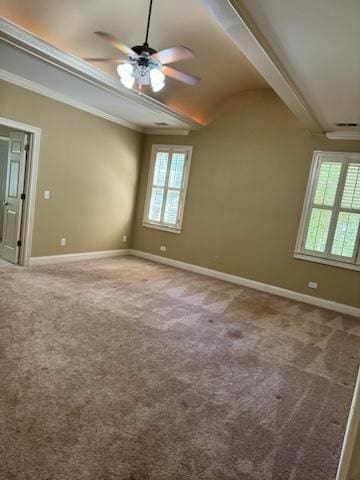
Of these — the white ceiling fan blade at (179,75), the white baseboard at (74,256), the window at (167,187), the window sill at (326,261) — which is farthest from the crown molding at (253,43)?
the white baseboard at (74,256)

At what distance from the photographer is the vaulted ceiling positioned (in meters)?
3.30

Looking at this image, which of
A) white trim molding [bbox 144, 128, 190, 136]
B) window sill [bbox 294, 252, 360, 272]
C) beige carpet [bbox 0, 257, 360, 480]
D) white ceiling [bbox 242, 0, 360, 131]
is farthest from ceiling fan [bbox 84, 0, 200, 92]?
window sill [bbox 294, 252, 360, 272]

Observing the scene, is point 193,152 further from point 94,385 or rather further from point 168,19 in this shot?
point 94,385

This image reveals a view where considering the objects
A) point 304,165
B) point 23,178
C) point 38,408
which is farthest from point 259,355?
point 23,178

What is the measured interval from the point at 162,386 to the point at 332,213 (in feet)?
13.4

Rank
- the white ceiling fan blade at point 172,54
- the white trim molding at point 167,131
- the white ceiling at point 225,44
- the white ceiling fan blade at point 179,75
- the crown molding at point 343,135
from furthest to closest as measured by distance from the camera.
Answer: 1. the white trim molding at point 167,131
2. the crown molding at point 343,135
3. the white ceiling fan blade at point 179,75
4. the white ceiling fan blade at point 172,54
5. the white ceiling at point 225,44

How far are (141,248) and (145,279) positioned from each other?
1.93 meters

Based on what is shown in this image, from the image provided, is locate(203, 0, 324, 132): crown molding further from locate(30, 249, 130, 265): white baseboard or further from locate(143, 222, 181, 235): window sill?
locate(30, 249, 130, 265): white baseboard

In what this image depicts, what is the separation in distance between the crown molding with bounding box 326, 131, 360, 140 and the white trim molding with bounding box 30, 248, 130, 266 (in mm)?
4745

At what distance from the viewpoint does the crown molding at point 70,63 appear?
312 centimetres

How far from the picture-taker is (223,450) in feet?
6.33

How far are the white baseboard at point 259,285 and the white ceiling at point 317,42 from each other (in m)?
3.08

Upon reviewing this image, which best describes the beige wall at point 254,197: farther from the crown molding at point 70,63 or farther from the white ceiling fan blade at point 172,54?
the white ceiling fan blade at point 172,54

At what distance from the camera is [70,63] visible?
3.69 m
